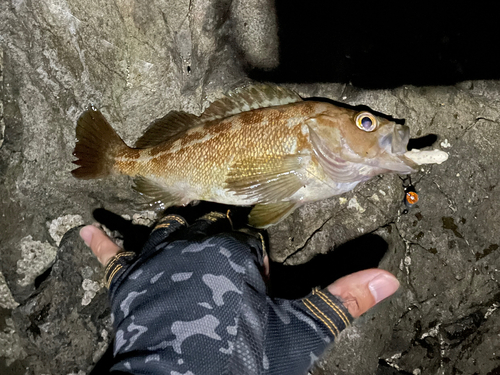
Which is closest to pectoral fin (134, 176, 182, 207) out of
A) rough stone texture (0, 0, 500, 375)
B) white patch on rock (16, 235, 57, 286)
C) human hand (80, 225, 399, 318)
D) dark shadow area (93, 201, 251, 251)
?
dark shadow area (93, 201, 251, 251)

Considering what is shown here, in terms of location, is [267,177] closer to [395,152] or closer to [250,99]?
[250,99]

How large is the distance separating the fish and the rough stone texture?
31 cm

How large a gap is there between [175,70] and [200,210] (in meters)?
1.20

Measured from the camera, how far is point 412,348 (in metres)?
2.84

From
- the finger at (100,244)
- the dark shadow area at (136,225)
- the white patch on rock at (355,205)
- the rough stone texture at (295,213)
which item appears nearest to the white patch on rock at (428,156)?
the rough stone texture at (295,213)

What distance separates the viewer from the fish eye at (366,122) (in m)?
2.24

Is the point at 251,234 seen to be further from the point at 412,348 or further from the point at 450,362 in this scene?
the point at 450,362

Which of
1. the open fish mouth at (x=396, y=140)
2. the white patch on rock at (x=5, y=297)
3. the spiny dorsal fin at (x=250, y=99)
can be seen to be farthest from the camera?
the white patch on rock at (x=5, y=297)

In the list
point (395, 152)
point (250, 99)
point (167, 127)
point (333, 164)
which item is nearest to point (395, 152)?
point (395, 152)

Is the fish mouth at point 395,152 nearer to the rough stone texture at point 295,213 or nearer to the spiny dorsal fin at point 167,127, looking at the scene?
the rough stone texture at point 295,213

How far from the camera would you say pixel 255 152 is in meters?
2.37

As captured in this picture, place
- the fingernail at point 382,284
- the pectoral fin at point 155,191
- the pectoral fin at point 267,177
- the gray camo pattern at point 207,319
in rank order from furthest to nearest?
1. the pectoral fin at point 155,191
2. the pectoral fin at point 267,177
3. the fingernail at point 382,284
4. the gray camo pattern at point 207,319

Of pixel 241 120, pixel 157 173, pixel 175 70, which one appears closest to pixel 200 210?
pixel 157 173

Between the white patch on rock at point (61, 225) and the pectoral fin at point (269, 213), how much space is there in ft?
Answer: 5.07
